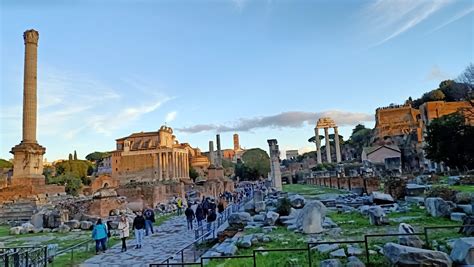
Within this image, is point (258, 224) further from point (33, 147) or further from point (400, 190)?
point (33, 147)

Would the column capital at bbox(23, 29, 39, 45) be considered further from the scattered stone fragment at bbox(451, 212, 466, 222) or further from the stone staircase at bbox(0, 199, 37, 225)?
the scattered stone fragment at bbox(451, 212, 466, 222)

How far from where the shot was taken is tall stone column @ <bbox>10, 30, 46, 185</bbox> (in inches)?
983

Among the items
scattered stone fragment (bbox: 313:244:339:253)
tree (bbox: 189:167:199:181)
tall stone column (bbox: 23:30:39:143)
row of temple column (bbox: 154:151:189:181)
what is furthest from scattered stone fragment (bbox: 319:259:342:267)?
tree (bbox: 189:167:199:181)

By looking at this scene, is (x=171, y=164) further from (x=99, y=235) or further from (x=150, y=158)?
(x=99, y=235)

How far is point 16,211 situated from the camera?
20406mm

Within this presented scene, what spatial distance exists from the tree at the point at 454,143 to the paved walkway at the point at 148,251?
2172 centimetres

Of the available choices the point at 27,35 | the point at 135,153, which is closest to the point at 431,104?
the point at 27,35

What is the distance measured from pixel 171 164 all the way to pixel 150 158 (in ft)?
21.3

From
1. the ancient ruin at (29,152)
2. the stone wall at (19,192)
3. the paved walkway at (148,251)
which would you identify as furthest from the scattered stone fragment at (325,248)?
the ancient ruin at (29,152)

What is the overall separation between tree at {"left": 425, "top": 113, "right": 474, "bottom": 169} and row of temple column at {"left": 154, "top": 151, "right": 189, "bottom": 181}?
206 feet

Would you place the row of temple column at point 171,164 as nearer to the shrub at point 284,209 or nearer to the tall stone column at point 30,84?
the tall stone column at point 30,84

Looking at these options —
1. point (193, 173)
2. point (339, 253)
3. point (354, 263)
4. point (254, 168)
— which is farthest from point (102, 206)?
point (193, 173)

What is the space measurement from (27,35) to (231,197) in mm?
19657

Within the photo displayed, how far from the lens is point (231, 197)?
27984 mm
